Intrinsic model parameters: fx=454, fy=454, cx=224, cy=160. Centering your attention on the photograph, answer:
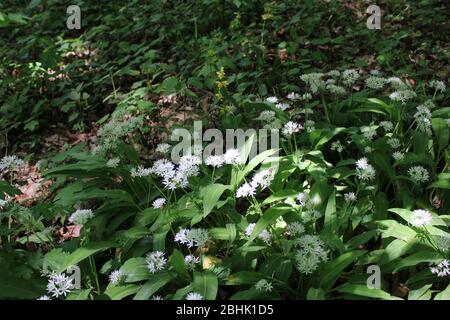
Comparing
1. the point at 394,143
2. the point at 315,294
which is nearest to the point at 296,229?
the point at 315,294

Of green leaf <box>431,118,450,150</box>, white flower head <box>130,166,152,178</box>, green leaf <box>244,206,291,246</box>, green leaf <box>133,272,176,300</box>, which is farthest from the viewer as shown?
green leaf <box>431,118,450,150</box>

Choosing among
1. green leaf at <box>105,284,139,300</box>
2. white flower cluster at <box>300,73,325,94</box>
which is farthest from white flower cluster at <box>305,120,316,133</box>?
green leaf at <box>105,284,139,300</box>

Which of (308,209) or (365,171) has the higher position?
(365,171)

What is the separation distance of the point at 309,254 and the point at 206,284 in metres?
0.62

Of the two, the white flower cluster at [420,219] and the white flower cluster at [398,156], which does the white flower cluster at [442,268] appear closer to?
the white flower cluster at [420,219]

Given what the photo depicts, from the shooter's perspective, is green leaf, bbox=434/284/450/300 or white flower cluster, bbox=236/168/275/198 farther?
white flower cluster, bbox=236/168/275/198

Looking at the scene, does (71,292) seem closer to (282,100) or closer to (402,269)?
(402,269)

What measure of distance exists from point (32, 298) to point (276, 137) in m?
2.11

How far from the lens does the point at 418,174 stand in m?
3.21

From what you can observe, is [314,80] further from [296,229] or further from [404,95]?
[296,229]

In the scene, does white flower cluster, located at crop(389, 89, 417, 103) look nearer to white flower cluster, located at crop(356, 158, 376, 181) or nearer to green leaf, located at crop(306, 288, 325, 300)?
white flower cluster, located at crop(356, 158, 376, 181)

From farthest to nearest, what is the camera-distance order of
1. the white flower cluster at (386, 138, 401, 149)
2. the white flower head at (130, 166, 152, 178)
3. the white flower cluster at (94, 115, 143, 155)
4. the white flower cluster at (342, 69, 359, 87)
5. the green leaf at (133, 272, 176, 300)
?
the white flower cluster at (342, 69, 359, 87) → the white flower cluster at (94, 115, 143, 155) → the white flower cluster at (386, 138, 401, 149) → the white flower head at (130, 166, 152, 178) → the green leaf at (133, 272, 176, 300)

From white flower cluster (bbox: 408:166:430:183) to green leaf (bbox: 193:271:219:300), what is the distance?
1619mm

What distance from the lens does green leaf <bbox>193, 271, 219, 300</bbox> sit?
2461mm
